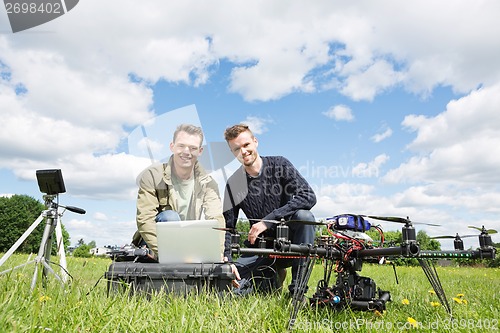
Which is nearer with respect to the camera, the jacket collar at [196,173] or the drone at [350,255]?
the drone at [350,255]

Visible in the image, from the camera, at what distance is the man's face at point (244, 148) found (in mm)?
4923

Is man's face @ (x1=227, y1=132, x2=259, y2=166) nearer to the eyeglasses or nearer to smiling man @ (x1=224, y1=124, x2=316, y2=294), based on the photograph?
smiling man @ (x1=224, y1=124, x2=316, y2=294)

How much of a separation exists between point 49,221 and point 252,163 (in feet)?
8.05

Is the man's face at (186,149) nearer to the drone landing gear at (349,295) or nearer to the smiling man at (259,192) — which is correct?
the smiling man at (259,192)

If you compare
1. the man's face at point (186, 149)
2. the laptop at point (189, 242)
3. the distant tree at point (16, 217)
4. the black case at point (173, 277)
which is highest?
the distant tree at point (16, 217)

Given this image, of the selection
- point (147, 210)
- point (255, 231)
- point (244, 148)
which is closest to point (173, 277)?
point (147, 210)

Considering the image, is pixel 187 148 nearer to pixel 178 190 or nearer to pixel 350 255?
pixel 178 190

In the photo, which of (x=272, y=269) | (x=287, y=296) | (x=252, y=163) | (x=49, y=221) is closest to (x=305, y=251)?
(x=287, y=296)

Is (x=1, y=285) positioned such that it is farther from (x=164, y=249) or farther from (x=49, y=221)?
(x=49, y=221)

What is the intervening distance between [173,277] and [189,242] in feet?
1.14

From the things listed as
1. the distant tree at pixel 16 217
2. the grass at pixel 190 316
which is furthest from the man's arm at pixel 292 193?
the distant tree at pixel 16 217

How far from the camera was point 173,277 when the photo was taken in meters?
4.16
